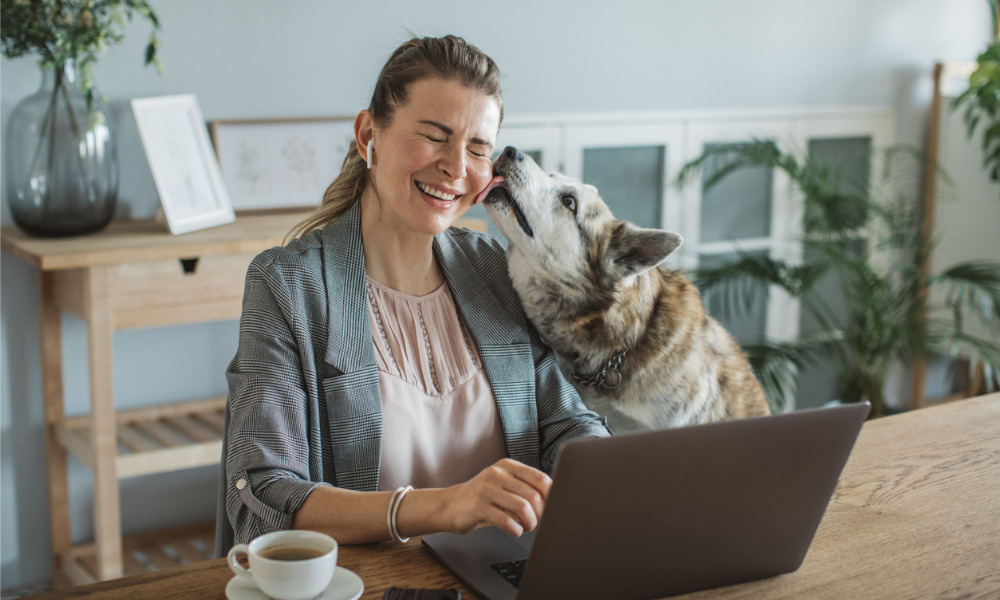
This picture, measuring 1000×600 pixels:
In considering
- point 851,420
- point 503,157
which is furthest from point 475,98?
point 851,420

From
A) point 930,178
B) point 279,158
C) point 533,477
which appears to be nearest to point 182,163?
point 279,158

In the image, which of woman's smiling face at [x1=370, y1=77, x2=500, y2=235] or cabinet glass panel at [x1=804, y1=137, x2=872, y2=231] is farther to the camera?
cabinet glass panel at [x1=804, y1=137, x2=872, y2=231]

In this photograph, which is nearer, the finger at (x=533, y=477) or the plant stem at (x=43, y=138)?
the finger at (x=533, y=477)

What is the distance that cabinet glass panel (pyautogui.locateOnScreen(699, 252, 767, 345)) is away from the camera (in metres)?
3.68

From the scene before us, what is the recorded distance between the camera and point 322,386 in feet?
4.45

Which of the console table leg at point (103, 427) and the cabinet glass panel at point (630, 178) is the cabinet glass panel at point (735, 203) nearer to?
the cabinet glass panel at point (630, 178)

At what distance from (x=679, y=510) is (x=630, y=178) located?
2.78 metres

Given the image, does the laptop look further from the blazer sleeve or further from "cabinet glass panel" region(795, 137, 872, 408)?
"cabinet glass panel" region(795, 137, 872, 408)

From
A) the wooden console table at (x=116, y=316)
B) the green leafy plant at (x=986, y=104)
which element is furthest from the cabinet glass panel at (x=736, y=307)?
the wooden console table at (x=116, y=316)

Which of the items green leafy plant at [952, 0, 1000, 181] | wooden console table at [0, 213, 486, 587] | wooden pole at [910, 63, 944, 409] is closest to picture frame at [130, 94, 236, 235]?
wooden console table at [0, 213, 486, 587]

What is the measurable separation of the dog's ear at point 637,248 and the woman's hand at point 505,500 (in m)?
0.66

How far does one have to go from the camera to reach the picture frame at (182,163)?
8.34 feet

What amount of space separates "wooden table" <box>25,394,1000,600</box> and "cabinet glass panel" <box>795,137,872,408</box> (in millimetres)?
2583

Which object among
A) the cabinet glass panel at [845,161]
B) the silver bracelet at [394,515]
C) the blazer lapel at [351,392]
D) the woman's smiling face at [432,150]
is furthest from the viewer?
the cabinet glass panel at [845,161]
